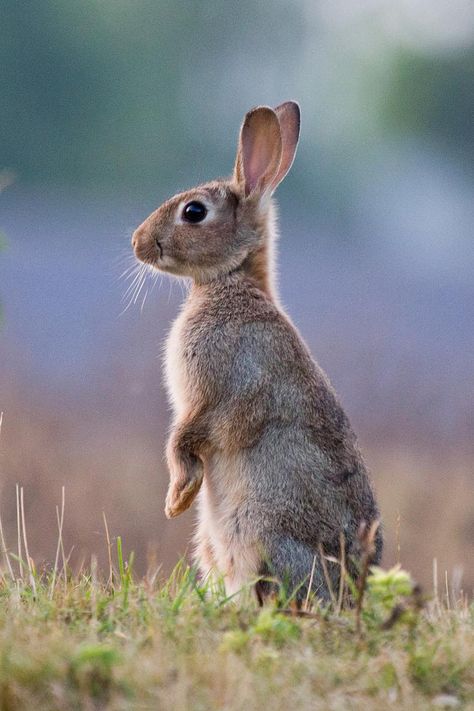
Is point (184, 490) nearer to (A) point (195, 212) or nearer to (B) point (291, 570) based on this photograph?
(B) point (291, 570)

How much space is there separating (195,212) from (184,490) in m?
1.58

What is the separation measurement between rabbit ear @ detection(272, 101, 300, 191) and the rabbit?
0.53 feet

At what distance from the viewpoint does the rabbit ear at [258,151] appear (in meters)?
5.77

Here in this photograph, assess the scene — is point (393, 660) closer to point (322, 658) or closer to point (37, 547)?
point (322, 658)

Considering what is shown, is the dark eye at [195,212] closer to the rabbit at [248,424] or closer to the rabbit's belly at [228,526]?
the rabbit at [248,424]

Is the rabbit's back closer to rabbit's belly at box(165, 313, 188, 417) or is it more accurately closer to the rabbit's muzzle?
rabbit's belly at box(165, 313, 188, 417)

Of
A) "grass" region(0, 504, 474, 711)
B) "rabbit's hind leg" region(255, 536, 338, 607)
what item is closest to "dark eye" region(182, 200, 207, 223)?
"rabbit's hind leg" region(255, 536, 338, 607)

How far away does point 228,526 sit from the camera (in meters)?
5.03

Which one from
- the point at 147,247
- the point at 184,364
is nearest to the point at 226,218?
the point at 147,247

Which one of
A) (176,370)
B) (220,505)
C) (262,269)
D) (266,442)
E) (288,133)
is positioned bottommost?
(220,505)

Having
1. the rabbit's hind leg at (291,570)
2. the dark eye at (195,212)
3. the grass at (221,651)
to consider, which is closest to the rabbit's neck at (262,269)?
the dark eye at (195,212)

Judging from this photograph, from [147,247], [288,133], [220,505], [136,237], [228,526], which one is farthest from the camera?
[288,133]

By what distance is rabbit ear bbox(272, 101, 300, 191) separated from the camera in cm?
598

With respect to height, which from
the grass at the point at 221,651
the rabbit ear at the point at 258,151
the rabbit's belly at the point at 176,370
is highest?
the rabbit ear at the point at 258,151
